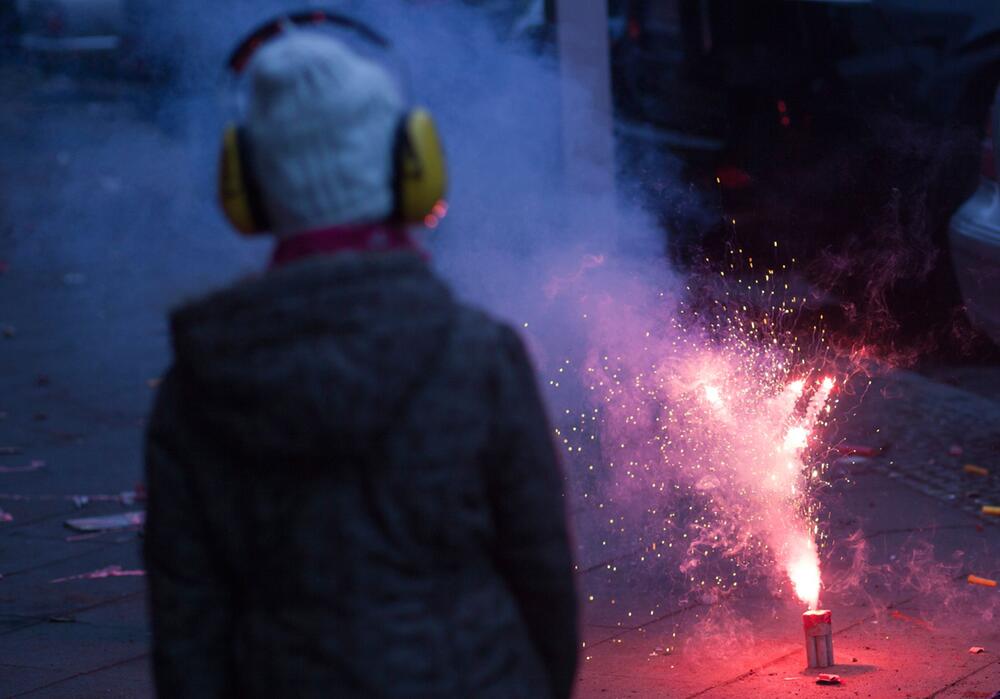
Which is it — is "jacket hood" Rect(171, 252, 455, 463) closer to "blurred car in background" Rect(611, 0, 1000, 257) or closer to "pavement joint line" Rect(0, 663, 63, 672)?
"pavement joint line" Rect(0, 663, 63, 672)

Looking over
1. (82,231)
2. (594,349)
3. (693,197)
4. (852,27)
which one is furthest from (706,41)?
(82,231)

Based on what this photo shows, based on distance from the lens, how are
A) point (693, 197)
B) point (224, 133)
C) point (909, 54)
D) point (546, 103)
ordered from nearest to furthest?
1. point (224, 133)
2. point (546, 103)
3. point (693, 197)
4. point (909, 54)

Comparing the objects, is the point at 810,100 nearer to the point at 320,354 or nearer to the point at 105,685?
the point at 105,685

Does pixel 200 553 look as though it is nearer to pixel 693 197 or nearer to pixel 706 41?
pixel 693 197

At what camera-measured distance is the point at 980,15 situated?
7746mm

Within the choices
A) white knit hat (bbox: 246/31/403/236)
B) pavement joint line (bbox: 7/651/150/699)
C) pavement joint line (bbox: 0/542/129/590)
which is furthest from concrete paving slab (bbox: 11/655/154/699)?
white knit hat (bbox: 246/31/403/236)

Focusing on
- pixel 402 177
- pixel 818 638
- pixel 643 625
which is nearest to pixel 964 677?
pixel 818 638

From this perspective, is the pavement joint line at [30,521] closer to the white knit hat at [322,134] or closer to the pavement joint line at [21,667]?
the pavement joint line at [21,667]

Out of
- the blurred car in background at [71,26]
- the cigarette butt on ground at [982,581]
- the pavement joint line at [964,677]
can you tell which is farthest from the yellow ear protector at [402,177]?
the blurred car in background at [71,26]

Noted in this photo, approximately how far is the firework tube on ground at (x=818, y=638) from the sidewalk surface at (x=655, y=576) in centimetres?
5

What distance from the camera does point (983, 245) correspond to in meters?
6.42

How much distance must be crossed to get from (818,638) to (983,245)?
9.65ft

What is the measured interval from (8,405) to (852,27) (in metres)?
5.29

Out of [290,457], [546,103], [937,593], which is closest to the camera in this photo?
[290,457]
